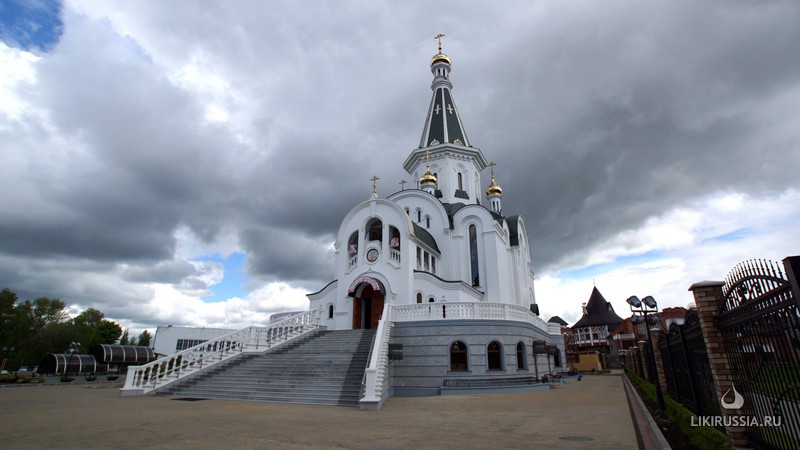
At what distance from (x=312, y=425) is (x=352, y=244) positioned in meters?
17.0

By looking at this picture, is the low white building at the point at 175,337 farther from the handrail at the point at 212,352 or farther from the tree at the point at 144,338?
the tree at the point at 144,338

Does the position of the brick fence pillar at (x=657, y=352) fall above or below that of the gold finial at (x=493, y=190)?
below

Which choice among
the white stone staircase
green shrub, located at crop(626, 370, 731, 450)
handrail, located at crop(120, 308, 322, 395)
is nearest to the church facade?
the white stone staircase

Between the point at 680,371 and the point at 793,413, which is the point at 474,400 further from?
Answer: the point at 793,413

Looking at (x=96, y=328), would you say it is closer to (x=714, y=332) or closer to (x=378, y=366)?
(x=378, y=366)

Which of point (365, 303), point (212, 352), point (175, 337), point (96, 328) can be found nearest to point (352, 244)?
point (365, 303)

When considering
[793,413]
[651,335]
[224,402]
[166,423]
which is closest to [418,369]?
[224,402]

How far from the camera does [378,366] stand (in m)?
14.1

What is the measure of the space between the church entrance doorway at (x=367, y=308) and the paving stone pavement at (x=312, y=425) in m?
10.7

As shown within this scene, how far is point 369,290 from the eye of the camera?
2370 centimetres

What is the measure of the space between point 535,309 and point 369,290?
1695 centimetres

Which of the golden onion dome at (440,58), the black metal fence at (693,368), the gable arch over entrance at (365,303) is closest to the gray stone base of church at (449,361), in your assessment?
the gable arch over entrance at (365,303)

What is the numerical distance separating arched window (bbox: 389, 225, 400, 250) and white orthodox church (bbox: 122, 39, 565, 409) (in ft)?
0.21

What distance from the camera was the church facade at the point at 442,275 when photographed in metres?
16.9
